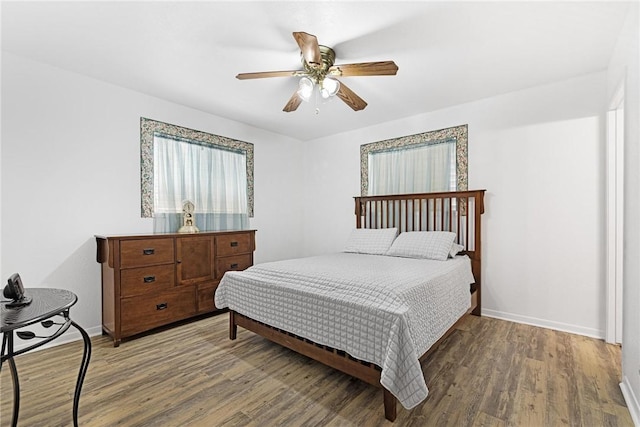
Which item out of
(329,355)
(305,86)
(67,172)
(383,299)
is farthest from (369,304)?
(67,172)

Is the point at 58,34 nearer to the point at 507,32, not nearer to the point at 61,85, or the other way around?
the point at 61,85

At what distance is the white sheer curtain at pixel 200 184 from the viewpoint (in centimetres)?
333

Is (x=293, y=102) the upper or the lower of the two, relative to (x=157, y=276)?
upper

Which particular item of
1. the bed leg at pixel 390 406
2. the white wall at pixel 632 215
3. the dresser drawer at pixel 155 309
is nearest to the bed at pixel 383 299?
the bed leg at pixel 390 406

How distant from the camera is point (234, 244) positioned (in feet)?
11.6

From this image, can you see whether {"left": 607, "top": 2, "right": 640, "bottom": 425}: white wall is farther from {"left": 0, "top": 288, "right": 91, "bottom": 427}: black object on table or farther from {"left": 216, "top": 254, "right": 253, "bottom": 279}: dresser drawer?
{"left": 216, "top": 254, "right": 253, "bottom": 279}: dresser drawer

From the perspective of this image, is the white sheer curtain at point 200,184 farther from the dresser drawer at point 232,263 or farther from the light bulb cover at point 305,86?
the light bulb cover at point 305,86

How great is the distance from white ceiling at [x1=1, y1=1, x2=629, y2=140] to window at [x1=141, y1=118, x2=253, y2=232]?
53 centimetres

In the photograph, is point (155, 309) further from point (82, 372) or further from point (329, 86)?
point (329, 86)

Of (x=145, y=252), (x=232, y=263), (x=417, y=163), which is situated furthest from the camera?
(x=417, y=163)

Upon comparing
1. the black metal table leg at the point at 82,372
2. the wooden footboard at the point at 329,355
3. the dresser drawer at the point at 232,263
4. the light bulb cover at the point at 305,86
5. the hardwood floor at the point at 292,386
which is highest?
the light bulb cover at the point at 305,86

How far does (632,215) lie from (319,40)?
7.45ft

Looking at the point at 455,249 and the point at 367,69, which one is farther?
the point at 455,249

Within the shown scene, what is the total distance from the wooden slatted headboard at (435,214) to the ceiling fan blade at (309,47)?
2232 millimetres
